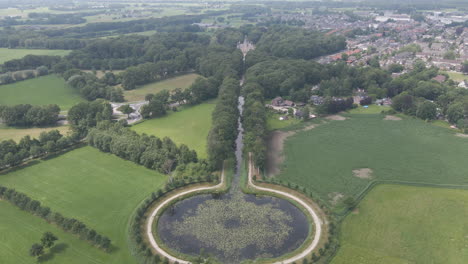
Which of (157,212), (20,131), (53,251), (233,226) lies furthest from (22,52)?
(233,226)

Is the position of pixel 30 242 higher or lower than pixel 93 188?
lower

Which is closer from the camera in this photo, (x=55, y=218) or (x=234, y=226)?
(x=55, y=218)

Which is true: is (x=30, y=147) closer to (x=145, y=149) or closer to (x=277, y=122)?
(x=145, y=149)

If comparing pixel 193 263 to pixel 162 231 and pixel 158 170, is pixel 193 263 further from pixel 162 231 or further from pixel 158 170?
pixel 158 170

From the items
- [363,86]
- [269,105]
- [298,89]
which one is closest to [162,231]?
[269,105]

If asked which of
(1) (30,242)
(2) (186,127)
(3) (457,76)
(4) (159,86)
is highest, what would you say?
(3) (457,76)

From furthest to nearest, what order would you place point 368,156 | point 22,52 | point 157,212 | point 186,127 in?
point 22,52 → point 186,127 → point 368,156 → point 157,212

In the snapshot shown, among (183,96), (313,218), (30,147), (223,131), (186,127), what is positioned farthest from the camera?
(183,96)
